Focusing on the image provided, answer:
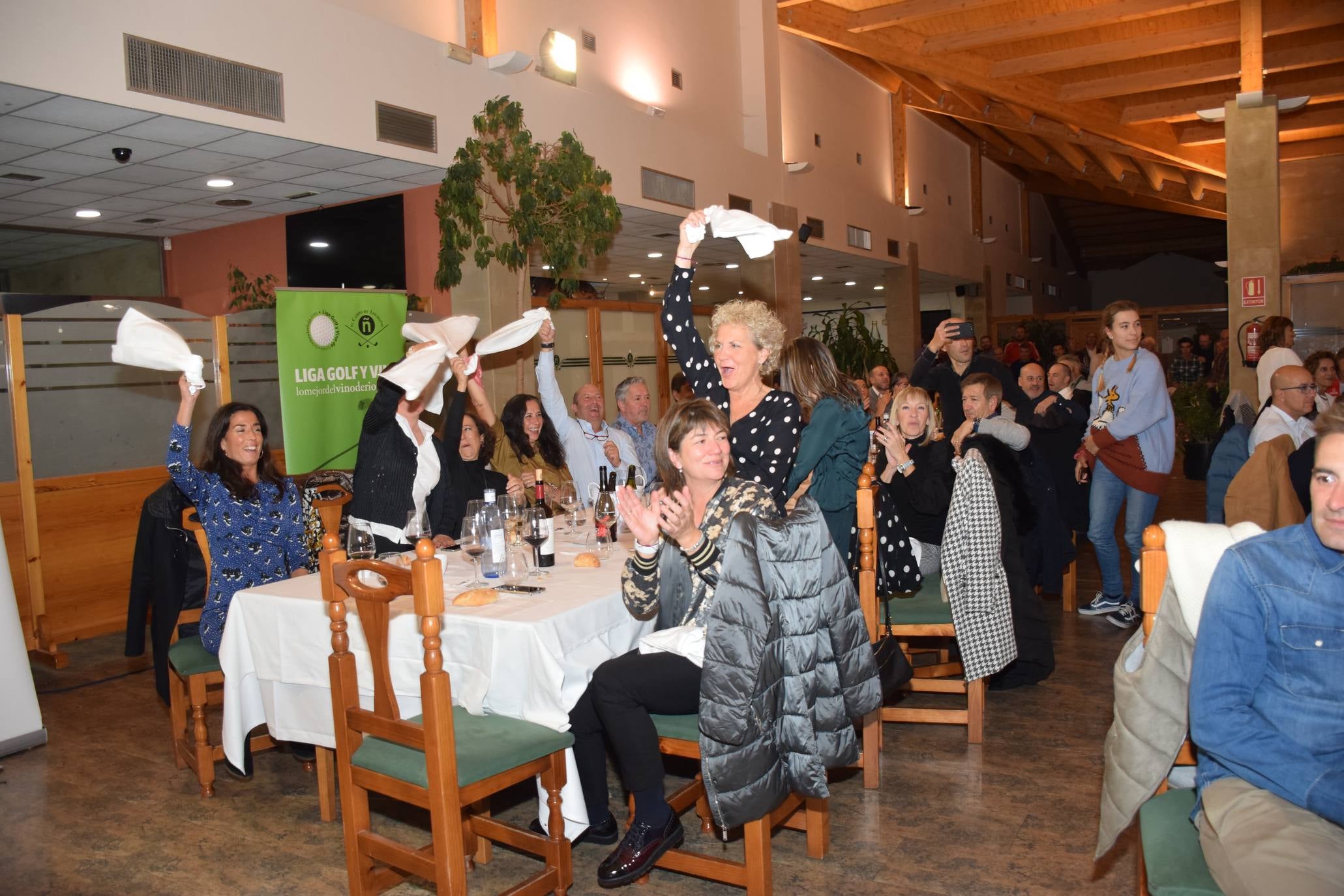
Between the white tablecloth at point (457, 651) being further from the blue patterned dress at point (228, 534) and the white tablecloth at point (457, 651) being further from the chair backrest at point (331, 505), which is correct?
the chair backrest at point (331, 505)

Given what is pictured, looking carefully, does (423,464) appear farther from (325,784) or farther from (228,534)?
(325,784)

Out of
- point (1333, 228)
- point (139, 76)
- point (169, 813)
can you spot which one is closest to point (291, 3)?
point (139, 76)

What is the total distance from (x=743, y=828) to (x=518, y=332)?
2758mm

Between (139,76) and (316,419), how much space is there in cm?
213

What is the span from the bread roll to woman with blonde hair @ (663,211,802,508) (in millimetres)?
856

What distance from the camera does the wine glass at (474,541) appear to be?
9.98 feet

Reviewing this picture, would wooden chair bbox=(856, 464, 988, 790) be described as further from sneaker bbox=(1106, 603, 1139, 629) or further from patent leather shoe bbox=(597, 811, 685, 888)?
sneaker bbox=(1106, 603, 1139, 629)

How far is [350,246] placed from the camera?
7348 millimetres

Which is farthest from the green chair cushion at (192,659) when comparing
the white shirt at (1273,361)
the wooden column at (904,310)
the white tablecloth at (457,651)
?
the wooden column at (904,310)

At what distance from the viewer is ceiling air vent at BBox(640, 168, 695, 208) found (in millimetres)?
8453

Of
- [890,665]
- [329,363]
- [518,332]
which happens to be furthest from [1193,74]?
[890,665]

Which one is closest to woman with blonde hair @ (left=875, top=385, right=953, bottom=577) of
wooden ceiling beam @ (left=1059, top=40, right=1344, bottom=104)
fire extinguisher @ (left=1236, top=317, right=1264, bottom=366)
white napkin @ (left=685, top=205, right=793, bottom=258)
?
white napkin @ (left=685, top=205, right=793, bottom=258)

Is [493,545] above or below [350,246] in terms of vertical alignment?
below

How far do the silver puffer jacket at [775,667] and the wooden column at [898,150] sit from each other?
1335 cm
